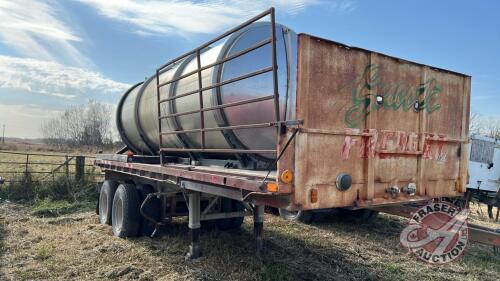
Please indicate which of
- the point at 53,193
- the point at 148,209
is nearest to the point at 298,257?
the point at 148,209

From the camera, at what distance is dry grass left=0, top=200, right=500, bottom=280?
17.5ft

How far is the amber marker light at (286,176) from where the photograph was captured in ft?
10.6

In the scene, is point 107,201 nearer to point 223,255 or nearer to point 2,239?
point 2,239

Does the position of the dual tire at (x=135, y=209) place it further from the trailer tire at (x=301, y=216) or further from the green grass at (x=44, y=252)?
the trailer tire at (x=301, y=216)

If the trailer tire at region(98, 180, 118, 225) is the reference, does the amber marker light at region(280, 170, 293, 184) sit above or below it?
above

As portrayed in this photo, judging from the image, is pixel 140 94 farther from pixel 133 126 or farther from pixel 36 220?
pixel 36 220

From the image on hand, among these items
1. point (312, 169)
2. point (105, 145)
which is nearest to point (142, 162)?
point (312, 169)

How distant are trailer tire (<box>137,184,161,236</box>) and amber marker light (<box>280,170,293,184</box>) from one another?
407 cm

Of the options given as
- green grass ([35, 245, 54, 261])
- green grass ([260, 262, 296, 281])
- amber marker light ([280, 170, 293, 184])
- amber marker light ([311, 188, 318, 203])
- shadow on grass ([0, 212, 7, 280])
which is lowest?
shadow on grass ([0, 212, 7, 280])

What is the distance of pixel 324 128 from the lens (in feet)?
11.5

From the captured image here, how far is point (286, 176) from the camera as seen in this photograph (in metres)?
3.24

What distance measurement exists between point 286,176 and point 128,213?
4559mm

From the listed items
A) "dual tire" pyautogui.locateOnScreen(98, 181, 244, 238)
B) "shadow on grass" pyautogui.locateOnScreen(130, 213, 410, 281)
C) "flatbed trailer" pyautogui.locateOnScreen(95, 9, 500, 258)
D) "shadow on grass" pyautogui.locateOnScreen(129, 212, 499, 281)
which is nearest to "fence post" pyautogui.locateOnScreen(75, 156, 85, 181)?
"dual tire" pyautogui.locateOnScreen(98, 181, 244, 238)

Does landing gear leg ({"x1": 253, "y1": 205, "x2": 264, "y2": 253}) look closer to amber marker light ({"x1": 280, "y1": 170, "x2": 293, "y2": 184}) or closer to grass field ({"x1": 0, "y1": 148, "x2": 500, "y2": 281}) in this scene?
grass field ({"x1": 0, "y1": 148, "x2": 500, "y2": 281})
